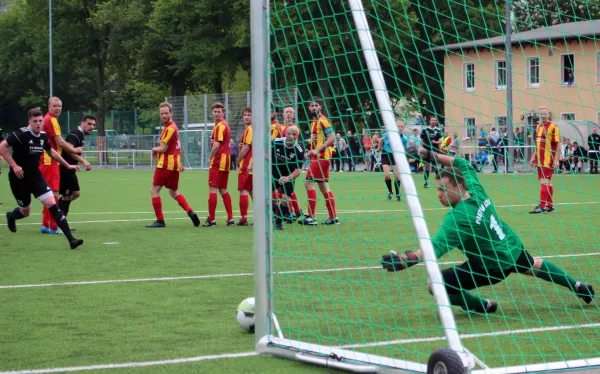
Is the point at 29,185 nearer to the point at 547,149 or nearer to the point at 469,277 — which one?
the point at 469,277

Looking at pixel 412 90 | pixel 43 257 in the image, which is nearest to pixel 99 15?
pixel 43 257

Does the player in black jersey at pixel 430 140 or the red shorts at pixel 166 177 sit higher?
the player in black jersey at pixel 430 140

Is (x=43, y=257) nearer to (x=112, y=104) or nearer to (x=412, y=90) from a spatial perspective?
(x=412, y=90)

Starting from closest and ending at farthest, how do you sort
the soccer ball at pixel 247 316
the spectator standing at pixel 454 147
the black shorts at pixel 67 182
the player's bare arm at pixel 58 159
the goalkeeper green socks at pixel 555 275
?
the soccer ball at pixel 247 316 → the goalkeeper green socks at pixel 555 275 → the spectator standing at pixel 454 147 → the player's bare arm at pixel 58 159 → the black shorts at pixel 67 182

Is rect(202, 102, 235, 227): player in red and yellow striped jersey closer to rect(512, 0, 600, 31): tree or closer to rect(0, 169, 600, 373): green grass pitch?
rect(0, 169, 600, 373): green grass pitch

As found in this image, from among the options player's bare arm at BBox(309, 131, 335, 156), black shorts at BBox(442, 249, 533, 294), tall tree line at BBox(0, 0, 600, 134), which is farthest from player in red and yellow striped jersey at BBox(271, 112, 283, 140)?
black shorts at BBox(442, 249, 533, 294)

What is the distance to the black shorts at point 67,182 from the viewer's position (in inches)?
566

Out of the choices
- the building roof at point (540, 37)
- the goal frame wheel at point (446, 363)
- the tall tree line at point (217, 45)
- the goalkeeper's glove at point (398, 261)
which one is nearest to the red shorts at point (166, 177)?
the tall tree line at point (217, 45)

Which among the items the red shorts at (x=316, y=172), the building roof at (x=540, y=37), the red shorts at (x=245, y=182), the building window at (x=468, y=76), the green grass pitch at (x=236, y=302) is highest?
the building roof at (x=540, y=37)

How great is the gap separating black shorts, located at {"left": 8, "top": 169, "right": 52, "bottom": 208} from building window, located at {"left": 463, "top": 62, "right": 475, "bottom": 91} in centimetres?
570

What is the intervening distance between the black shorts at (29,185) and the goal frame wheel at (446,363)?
8513mm

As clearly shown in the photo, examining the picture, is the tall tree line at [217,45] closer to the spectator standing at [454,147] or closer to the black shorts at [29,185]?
the spectator standing at [454,147]

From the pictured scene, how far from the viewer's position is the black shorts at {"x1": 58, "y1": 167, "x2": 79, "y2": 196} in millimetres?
14383

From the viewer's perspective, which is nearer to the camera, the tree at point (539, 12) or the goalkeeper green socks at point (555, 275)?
the goalkeeper green socks at point (555, 275)
